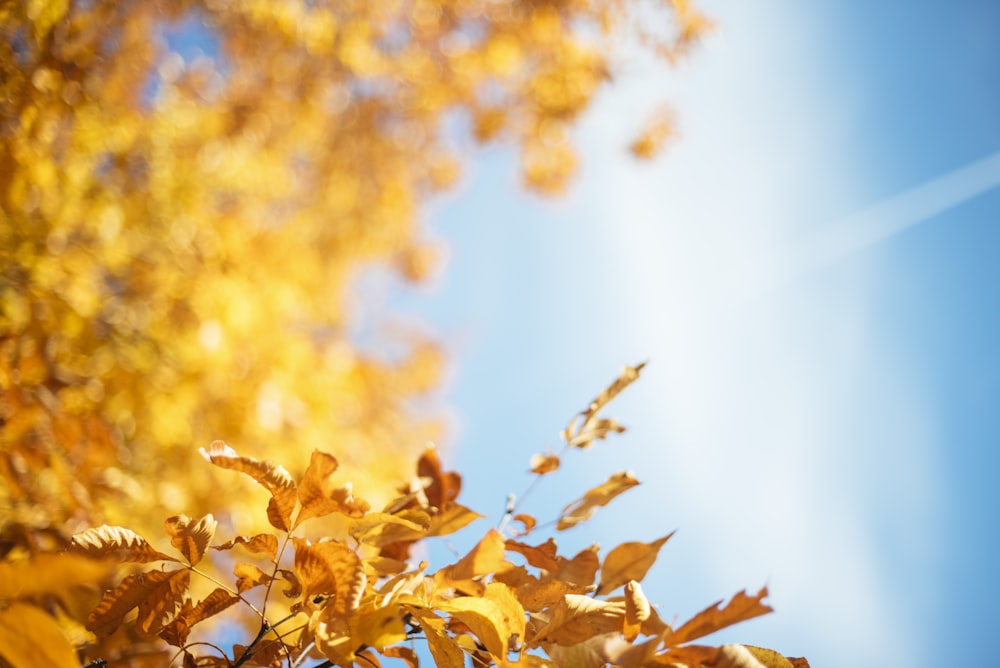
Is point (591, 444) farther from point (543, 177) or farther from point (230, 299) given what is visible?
point (543, 177)

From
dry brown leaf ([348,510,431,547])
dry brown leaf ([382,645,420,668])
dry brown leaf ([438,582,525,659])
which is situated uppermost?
dry brown leaf ([348,510,431,547])

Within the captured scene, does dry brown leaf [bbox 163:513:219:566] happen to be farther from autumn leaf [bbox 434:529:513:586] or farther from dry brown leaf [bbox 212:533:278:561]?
autumn leaf [bbox 434:529:513:586]

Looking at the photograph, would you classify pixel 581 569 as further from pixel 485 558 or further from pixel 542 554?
pixel 485 558

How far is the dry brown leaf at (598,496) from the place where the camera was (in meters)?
0.53

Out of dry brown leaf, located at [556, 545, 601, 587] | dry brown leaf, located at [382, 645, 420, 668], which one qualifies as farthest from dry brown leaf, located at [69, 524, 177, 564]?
dry brown leaf, located at [556, 545, 601, 587]

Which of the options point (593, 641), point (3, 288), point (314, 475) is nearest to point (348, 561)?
point (314, 475)

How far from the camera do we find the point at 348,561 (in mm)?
419

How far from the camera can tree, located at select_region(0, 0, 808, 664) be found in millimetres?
1081

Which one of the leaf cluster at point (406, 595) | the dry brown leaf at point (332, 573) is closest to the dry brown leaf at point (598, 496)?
the leaf cluster at point (406, 595)

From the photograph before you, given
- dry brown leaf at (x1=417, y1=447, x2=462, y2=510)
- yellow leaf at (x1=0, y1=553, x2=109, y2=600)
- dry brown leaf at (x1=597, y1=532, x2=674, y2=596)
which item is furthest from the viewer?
dry brown leaf at (x1=417, y1=447, x2=462, y2=510)

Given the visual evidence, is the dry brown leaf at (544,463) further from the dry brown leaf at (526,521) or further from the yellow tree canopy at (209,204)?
the yellow tree canopy at (209,204)

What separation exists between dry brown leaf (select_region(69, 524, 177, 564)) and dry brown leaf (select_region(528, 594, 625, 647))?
0.30 m

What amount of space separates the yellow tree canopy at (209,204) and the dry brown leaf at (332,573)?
2.01ft

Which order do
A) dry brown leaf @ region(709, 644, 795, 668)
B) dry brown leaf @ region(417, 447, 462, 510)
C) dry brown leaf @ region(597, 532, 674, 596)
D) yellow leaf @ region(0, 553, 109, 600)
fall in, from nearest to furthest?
1. yellow leaf @ region(0, 553, 109, 600)
2. dry brown leaf @ region(709, 644, 795, 668)
3. dry brown leaf @ region(597, 532, 674, 596)
4. dry brown leaf @ region(417, 447, 462, 510)
